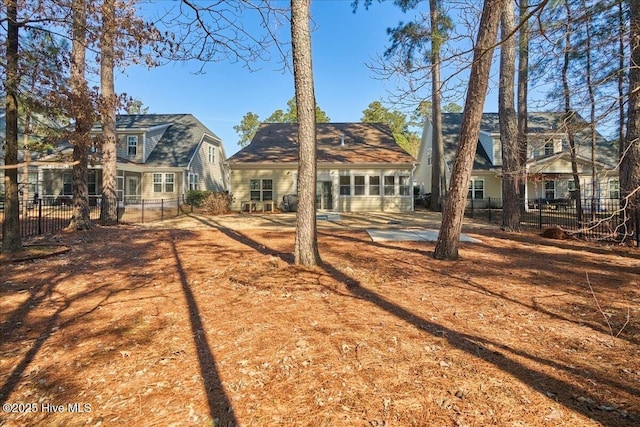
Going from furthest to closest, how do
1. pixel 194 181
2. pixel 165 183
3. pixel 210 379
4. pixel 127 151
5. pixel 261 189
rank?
pixel 194 181 → pixel 165 183 → pixel 127 151 → pixel 261 189 → pixel 210 379

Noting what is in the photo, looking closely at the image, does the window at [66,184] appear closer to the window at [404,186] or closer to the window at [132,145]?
the window at [132,145]

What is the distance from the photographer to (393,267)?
6215mm

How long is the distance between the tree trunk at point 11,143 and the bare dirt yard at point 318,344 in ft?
2.81

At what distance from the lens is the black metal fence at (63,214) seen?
1120 centimetres

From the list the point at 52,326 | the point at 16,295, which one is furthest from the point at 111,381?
the point at 16,295

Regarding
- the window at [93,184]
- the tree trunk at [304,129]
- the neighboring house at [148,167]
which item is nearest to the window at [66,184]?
the neighboring house at [148,167]

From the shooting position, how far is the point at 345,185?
20781 mm

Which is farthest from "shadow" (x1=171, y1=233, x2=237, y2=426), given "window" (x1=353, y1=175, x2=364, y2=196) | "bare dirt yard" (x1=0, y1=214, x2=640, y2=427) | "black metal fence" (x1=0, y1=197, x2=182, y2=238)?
"window" (x1=353, y1=175, x2=364, y2=196)

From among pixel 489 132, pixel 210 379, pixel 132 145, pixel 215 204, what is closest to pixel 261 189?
pixel 215 204

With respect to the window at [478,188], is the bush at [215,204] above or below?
below

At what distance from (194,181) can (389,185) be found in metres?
13.2

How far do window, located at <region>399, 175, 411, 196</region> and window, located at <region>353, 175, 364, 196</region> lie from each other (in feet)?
7.45

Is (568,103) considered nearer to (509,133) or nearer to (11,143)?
(509,133)

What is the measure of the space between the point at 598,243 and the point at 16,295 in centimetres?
1162
